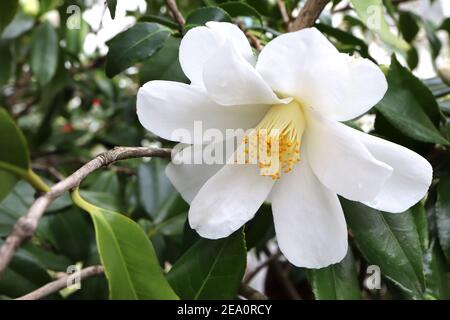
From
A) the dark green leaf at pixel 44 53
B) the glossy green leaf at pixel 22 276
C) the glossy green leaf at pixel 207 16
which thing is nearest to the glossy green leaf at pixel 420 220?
the glossy green leaf at pixel 207 16

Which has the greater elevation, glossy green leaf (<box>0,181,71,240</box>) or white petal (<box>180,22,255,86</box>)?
white petal (<box>180,22,255,86</box>)

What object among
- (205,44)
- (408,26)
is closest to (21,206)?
(205,44)

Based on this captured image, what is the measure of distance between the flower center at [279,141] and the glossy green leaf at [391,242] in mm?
95

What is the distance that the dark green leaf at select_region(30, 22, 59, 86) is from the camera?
121 cm

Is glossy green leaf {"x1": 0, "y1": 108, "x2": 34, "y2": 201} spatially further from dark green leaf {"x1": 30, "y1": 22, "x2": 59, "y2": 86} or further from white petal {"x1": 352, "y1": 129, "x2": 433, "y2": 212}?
dark green leaf {"x1": 30, "y1": 22, "x2": 59, "y2": 86}

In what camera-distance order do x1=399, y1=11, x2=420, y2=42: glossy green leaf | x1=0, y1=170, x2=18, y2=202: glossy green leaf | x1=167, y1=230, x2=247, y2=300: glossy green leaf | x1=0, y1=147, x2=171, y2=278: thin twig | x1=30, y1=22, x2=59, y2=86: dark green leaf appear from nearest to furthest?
x1=0, y1=147, x2=171, y2=278: thin twig
x1=0, y1=170, x2=18, y2=202: glossy green leaf
x1=167, y1=230, x2=247, y2=300: glossy green leaf
x1=399, y1=11, x2=420, y2=42: glossy green leaf
x1=30, y1=22, x2=59, y2=86: dark green leaf

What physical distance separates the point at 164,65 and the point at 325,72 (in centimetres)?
32

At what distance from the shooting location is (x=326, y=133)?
20.1 inches

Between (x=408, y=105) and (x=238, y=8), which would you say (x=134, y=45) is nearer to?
(x=238, y=8)

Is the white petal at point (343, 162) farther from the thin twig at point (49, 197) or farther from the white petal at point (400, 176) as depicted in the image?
the thin twig at point (49, 197)

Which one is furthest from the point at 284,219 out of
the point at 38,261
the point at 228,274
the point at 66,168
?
the point at 66,168

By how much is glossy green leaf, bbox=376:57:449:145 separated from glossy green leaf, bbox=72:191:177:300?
34cm

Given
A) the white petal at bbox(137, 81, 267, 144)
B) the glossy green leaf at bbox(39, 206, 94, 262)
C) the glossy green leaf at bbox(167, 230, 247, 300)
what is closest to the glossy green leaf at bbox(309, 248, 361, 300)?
the glossy green leaf at bbox(167, 230, 247, 300)
